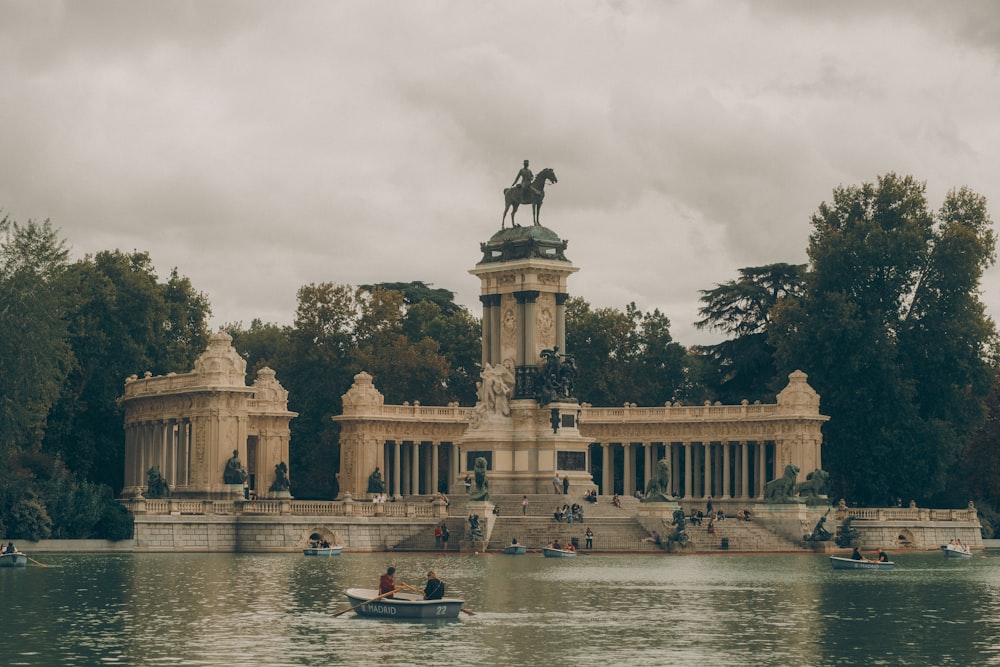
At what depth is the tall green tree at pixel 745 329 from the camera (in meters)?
116

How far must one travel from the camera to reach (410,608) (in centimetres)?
4475

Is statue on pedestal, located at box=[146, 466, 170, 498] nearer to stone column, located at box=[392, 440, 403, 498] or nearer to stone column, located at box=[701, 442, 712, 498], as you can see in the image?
stone column, located at box=[392, 440, 403, 498]

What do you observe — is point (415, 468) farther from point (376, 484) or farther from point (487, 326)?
point (487, 326)

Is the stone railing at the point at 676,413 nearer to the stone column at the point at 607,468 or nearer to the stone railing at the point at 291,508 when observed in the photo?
the stone column at the point at 607,468

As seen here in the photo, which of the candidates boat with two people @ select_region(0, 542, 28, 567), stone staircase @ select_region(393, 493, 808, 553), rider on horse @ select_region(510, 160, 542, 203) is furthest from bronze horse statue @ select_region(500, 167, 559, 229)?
boat with two people @ select_region(0, 542, 28, 567)

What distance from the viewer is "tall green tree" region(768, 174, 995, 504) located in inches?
4028

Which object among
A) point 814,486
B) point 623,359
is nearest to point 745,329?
point 623,359

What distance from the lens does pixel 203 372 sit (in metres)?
95.3

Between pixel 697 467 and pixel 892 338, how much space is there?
1303 cm

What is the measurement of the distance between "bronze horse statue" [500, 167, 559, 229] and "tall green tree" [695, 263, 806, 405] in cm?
2189

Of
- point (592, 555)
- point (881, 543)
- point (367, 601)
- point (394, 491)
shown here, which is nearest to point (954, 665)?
point (367, 601)

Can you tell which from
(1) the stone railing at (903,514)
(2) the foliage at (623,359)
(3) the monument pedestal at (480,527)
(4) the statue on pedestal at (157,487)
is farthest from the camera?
(2) the foliage at (623,359)

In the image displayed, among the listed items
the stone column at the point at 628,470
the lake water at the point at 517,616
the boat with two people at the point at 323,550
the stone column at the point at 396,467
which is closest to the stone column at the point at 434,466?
the stone column at the point at 396,467

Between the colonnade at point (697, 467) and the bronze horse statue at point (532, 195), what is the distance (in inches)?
652
